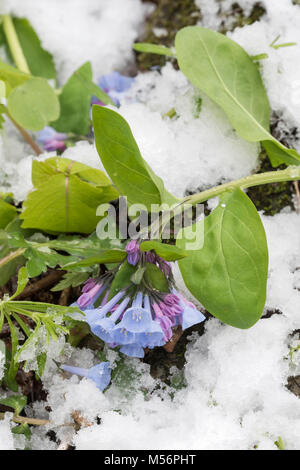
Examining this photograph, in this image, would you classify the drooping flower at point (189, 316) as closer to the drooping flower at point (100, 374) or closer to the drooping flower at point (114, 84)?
the drooping flower at point (100, 374)

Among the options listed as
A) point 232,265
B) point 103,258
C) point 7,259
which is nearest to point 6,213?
point 7,259

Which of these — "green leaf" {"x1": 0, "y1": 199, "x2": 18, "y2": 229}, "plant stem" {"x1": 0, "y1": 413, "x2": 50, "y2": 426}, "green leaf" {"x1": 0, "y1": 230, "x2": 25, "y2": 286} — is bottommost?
"plant stem" {"x1": 0, "y1": 413, "x2": 50, "y2": 426}

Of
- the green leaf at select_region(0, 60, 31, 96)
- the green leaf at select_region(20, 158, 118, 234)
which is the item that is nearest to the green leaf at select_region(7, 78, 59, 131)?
the green leaf at select_region(0, 60, 31, 96)

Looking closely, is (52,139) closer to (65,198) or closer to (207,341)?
(65,198)

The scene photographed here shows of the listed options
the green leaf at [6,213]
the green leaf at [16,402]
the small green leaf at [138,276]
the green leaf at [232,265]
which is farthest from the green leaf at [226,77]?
the green leaf at [16,402]

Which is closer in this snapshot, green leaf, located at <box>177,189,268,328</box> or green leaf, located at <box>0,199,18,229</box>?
green leaf, located at <box>177,189,268,328</box>

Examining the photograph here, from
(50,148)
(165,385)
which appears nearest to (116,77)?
(50,148)

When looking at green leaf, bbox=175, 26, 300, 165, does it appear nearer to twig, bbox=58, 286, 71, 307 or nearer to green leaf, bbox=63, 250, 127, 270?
green leaf, bbox=63, 250, 127, 270
